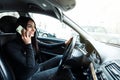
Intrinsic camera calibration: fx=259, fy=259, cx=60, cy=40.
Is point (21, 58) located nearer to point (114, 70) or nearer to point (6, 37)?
point (6, 37)

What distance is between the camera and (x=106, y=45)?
3.41 m

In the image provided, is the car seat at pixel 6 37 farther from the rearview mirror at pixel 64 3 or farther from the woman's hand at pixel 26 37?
the rearview mirror at pixel 64 3

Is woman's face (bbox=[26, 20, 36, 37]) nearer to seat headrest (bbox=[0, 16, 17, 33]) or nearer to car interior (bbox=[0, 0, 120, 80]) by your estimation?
car interior (bbox=[0, 0, 120, 80])

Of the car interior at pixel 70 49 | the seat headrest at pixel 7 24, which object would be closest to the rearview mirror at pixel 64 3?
the car interior at pixel 70 49

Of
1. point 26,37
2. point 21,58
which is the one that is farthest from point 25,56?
point 26,37

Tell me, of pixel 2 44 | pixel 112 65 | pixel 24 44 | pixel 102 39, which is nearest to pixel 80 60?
pixel 112 65

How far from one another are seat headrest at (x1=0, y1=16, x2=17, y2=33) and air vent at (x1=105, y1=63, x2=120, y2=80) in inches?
50.4

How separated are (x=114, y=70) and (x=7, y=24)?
1.47m

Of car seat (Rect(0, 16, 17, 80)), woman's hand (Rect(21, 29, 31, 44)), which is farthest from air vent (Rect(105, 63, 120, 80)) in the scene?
car seat (Rect(0, 16, 17, 80))

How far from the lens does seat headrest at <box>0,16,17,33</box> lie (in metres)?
3.20

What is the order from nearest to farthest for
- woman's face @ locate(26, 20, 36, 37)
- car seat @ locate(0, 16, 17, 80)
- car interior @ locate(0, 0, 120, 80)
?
car interior @ locate(0, 0, 120, 80), car seat @ locate(0, 16, 17, 80), woman's face @ locate(26, 20, 36, 37)

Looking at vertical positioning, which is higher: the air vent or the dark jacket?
the dark jacket

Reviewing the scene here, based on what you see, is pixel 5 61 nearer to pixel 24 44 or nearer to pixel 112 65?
pixel 24 44

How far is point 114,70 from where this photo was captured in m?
2.42
